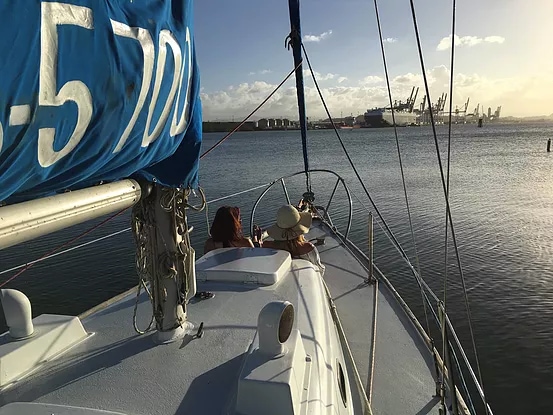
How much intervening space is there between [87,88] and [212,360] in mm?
1769

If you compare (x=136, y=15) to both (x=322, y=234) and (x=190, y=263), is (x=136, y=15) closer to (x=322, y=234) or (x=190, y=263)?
(x=190, y=263)

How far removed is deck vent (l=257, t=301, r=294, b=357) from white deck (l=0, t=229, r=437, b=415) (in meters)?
0.30

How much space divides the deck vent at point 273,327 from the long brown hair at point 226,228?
10.0 feet

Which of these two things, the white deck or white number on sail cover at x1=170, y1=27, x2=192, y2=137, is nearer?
white number on sail cover at x1=170, y1=27, x2=192, y2=137

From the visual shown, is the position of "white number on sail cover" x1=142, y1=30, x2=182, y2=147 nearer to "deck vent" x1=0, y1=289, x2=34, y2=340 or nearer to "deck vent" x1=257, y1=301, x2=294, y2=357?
"deck vent" x1=257, y1=301, x2=294, y2=357

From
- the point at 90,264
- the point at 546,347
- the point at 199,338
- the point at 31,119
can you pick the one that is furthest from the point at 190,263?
the point at 90,264

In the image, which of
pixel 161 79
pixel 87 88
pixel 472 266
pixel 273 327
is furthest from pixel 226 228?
pixel 472 266

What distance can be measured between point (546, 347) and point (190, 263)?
6683mm

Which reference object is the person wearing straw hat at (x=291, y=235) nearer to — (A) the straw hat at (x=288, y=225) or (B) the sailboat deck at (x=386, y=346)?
(A) the straw hat at (x=288, y=225)

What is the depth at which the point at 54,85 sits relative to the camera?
119cm

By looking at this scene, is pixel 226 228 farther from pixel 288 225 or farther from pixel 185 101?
pixel 185 101

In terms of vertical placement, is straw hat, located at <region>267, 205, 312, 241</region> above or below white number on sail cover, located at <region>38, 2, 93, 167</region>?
below

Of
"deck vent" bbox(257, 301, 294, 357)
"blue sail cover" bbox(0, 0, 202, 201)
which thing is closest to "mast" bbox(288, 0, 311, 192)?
"blue sail cover" bbox(0, 0, 202, 201)

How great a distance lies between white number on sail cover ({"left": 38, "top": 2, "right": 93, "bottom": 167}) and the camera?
1138 millimetres
